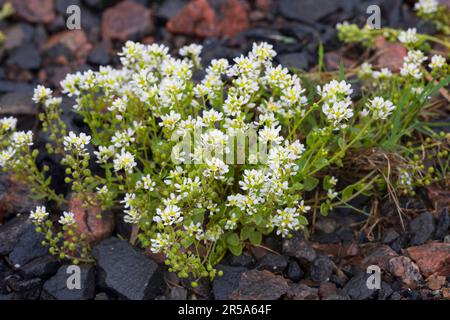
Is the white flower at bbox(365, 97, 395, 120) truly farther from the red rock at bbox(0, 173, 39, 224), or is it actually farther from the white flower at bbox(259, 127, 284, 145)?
the red rock at bbox(0, 173, 39, 224)

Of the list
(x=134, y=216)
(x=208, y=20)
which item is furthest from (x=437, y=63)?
(x=208, y=20)

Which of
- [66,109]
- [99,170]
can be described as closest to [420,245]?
[99,170]

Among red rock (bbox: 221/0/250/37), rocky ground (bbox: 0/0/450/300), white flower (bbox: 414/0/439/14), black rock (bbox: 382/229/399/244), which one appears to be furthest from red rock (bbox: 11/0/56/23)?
black rock (bbox: 382/229/399/244)

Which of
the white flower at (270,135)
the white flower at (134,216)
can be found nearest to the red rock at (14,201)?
the white flower at (134,216)

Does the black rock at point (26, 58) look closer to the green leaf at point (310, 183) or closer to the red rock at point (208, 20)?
the red rock at point (208, 20)

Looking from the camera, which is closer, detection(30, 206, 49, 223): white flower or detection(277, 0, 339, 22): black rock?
detection(30, 206, 49, 223): white flower

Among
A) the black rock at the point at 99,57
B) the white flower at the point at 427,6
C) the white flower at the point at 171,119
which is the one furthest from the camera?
the black rock at the point at 99,57

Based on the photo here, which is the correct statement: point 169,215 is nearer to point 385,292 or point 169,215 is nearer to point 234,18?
point 385,292
